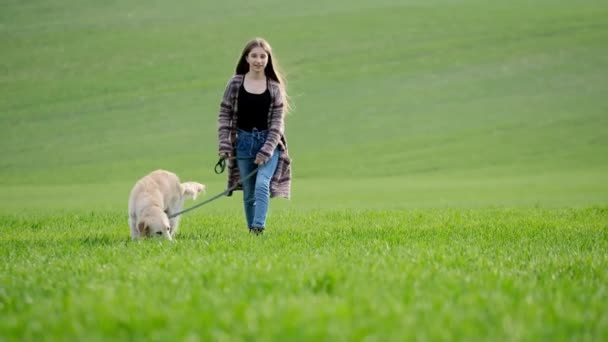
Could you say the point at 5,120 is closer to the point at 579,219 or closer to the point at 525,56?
the point at 525,56

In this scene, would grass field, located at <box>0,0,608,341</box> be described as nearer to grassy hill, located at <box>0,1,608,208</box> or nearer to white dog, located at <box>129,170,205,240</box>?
grassy hill, located at <box>0,1,608,208</box>

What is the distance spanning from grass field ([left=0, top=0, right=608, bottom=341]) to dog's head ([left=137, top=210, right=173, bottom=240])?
18.7 inches

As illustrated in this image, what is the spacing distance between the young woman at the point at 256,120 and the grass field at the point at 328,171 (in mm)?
555

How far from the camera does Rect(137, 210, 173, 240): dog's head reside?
846cm

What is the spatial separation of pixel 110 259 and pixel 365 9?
48867 millimetres

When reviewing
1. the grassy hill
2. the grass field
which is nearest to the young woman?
the grass field

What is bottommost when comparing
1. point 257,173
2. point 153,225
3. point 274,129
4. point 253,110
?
point 153,225

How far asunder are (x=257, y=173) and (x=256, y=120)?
0.59 meters

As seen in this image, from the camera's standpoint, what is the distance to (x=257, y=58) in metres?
A: 9.05

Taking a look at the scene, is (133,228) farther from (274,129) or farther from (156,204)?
(274,129)

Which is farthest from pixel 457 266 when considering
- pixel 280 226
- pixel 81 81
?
pixel 81 81

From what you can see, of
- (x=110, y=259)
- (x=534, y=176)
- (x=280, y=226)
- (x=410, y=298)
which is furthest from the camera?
(x=534, y=176)

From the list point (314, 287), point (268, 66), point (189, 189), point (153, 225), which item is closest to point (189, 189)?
point (189, 189)

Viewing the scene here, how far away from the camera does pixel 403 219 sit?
1195cm
